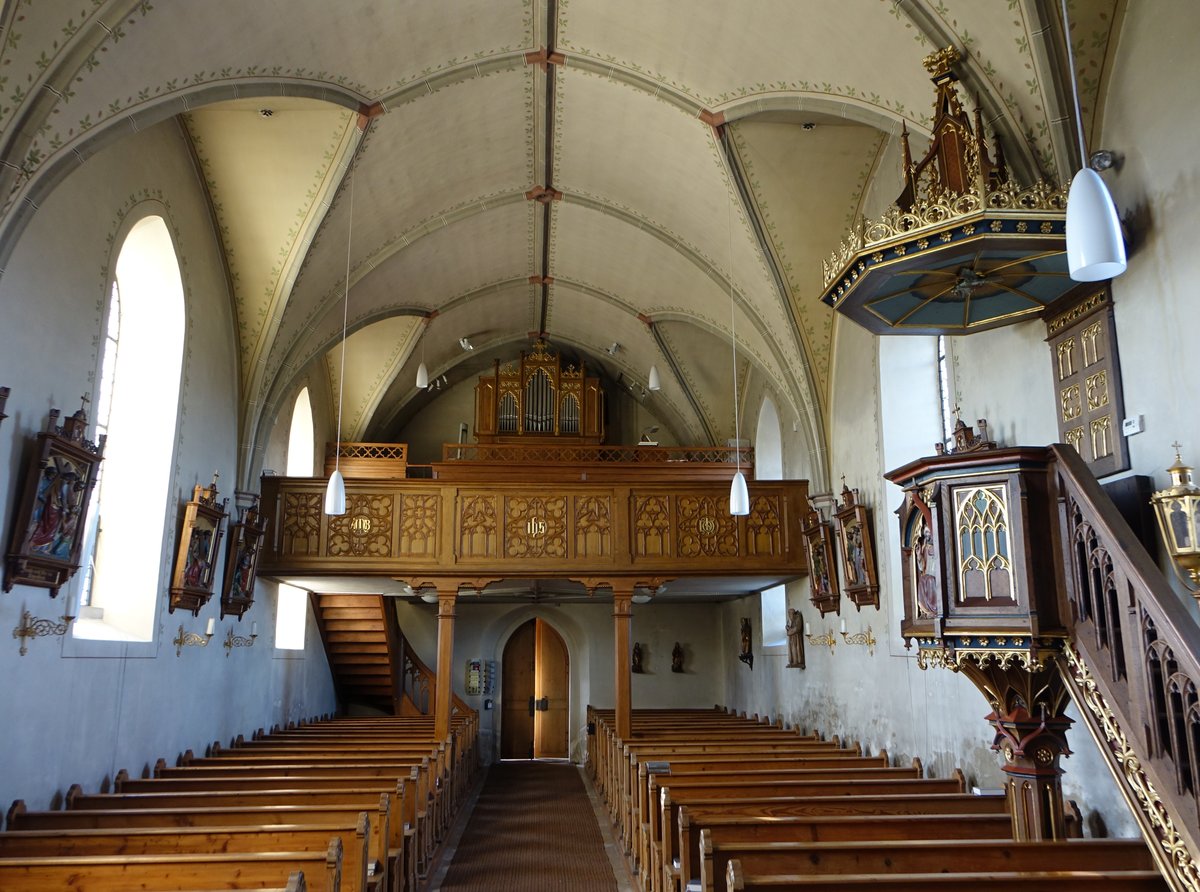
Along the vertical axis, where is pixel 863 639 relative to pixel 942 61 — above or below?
below

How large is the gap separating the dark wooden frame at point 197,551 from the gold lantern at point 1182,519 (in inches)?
363

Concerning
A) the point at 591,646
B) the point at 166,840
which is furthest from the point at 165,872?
the point at 591,646

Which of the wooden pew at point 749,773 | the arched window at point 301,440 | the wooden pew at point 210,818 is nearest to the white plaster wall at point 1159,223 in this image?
the wooden pew at point 749,773

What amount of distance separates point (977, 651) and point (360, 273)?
10.4 m

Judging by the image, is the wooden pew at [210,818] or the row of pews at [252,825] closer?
the row of pews at [252,825]

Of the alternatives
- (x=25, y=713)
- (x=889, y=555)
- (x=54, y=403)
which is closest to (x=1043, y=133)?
(x=889, y=555)

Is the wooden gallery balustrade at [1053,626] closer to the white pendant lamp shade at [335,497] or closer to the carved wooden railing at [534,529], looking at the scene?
the white pendant lamp shade at [335,497]

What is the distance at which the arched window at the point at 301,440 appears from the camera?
16.5m

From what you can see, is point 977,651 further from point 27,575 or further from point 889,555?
point 27,575

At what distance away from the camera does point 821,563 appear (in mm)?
12898

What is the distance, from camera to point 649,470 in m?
15.3

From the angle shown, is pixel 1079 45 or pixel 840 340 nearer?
pixel 1079 45

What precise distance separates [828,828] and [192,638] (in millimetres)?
7894

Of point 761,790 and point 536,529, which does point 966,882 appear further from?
point 536,529
